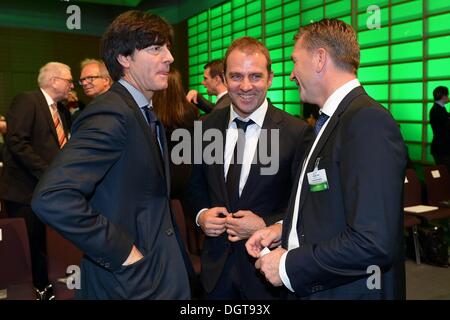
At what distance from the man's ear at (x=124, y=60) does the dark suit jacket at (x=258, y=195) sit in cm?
65

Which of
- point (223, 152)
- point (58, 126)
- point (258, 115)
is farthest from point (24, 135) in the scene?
point (258, 115)

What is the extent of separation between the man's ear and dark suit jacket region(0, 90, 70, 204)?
2.02 metres

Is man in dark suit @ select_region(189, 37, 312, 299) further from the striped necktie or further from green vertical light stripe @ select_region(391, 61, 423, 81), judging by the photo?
green vertical light stripe @ select_region(391, 61, 423, 81)

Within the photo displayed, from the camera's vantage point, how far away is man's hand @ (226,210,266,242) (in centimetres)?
175

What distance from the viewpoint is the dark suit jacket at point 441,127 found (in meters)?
5.25

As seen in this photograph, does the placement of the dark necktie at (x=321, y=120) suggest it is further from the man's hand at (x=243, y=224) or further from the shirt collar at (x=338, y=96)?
the man's hand at (x=243, y=224)

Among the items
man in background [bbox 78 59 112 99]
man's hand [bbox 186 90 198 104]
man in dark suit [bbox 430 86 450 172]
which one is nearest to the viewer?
man in background [bbox 78 59 112 99]

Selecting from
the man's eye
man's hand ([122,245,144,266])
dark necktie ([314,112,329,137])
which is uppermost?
the man's eye

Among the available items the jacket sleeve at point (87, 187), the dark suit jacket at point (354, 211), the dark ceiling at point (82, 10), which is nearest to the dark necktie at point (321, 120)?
the dark suit jacket at point (354, 211)

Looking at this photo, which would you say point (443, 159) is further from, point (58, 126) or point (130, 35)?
point (130, 35)

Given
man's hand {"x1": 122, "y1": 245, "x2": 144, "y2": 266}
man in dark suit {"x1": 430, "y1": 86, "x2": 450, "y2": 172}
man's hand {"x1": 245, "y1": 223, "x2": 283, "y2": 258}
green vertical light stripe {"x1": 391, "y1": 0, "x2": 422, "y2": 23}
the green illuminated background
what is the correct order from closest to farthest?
man's hand {"x1": 122, "y1": 245, "x2": 144, "y2": 266}, man's hand {"x1": 245, "y1": 223, "x2": 283, "y2": 258}, man in dark suit {"x1": 430, "y1": 86, "x2": 450, "y2": 172}, the green illuminated background, green vertical light stripe {"x1": 391, "y1": 0, "x2": 422, "y2": 23}

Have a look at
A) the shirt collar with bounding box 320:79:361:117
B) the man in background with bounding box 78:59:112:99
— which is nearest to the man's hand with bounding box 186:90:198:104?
the man in background with bounding box 78:59:112:99

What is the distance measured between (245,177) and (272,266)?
615 millimetres

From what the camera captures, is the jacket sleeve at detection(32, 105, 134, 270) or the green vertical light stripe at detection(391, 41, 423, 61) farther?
the green vertical light stripe at detection(391, 41, 423, 61)
